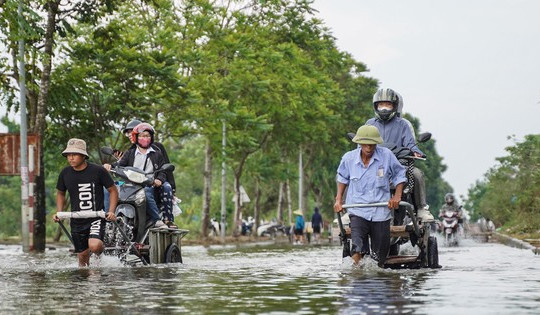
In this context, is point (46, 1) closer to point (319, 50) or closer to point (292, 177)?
point (319, 50)

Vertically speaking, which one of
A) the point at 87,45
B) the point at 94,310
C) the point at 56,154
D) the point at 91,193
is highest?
→ the point at 87,45

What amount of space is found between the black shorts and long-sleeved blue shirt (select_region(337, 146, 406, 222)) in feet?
10.6

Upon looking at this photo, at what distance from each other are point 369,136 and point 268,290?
3141 mm

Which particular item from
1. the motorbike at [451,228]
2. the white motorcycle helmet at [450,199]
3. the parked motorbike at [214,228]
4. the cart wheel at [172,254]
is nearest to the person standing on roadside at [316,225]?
the white motorcycle helmet at [450,199]

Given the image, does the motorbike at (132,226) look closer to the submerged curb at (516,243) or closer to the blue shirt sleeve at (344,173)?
the blue shirt sleeve at (344,173)

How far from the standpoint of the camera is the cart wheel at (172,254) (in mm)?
17734

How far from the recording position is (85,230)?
54.0 feet

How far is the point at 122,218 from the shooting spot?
16906mm

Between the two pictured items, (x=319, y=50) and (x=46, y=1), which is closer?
(x=46, y=1)

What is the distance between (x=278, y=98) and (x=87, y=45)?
15262mm

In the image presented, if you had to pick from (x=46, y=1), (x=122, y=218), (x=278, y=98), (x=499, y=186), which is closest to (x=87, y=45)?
(x=46, y=1)

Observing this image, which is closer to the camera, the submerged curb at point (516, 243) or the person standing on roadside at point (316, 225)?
the submerged curb at point (516, 243)

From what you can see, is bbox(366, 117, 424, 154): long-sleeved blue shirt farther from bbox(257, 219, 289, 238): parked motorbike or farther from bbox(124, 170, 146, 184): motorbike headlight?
bbox(257, 219, 289, 238): parked motorbike

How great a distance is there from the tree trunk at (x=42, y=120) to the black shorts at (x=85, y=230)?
580 inches
